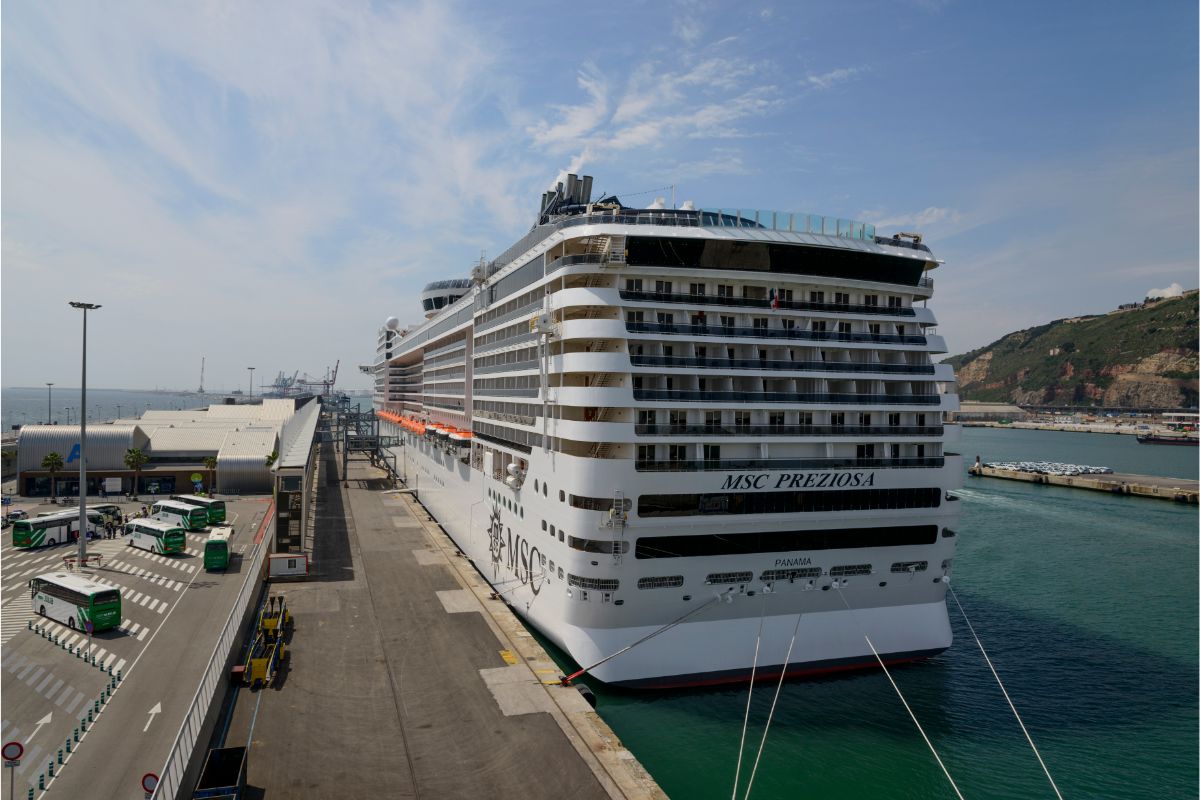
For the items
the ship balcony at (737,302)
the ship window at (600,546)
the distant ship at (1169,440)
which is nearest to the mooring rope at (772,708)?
the ship window at (600,546)

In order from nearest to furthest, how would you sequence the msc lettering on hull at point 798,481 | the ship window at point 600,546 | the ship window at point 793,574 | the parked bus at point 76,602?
the ship window at point 600,546 < the msc lettering on hull at point 798,481 < the ship window at point 793,574 < the parked bus at point 76,602

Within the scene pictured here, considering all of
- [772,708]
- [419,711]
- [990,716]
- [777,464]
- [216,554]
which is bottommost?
[990,716]

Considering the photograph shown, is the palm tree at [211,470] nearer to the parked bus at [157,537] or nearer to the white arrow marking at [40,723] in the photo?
the parked bus at [157,537]

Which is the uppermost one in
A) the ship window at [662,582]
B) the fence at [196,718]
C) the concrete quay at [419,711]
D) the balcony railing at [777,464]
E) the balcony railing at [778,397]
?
the balcony railing at [778,397]

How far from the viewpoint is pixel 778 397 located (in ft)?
73.4

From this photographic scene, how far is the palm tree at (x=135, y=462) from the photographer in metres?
59.2

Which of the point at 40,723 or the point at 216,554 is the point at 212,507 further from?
the point at 40,723

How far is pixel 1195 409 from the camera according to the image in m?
177

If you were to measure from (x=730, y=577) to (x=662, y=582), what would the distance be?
7.42 ft

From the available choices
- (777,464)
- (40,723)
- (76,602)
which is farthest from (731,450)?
(76,602)

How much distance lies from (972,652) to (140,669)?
100 feet

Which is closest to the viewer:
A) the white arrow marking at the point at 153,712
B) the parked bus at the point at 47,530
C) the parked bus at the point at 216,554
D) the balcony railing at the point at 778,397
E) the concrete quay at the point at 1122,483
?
the white arrow marking at the point at 153,712

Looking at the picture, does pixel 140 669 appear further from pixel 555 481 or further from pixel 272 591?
pixel 555 481

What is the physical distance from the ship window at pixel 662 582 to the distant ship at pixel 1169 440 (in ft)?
553
